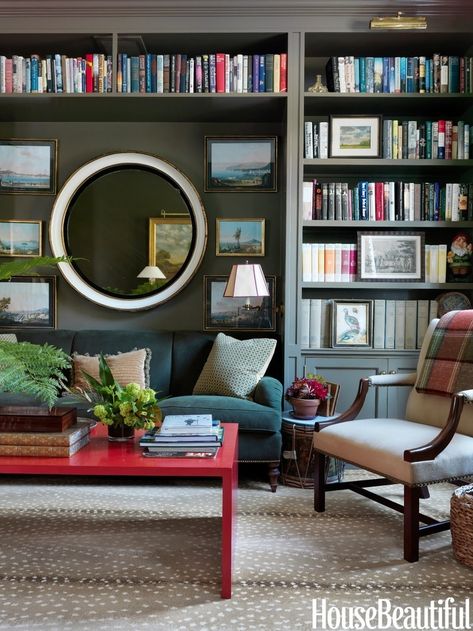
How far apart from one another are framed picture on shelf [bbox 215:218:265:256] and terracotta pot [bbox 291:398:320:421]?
1.22 m

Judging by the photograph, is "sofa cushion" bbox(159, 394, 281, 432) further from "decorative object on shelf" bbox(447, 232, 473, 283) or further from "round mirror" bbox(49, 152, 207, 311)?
"decorative object on shelf" bbox(447, 232, 473, 283)

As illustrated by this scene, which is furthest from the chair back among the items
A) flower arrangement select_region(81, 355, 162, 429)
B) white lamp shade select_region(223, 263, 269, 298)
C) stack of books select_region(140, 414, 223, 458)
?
flower arrangement select_region(81, 355, 162, 429)

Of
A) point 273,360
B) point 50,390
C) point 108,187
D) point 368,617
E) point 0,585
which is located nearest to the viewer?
point 50,390

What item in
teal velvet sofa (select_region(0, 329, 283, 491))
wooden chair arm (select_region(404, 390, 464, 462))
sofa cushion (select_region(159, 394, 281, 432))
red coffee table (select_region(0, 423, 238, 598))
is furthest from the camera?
teal velvet sofa (select_region(0, 329, 283, 491))

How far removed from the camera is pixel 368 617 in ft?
5.81

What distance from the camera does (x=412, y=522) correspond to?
84.4 inches

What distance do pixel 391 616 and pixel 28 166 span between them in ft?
11.6

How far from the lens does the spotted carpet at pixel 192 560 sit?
1.78 m

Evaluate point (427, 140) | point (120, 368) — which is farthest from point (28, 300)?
point (427, 140)

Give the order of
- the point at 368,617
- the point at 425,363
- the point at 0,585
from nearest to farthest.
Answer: the point at 368,617 < the point at 0,585 < the point at 425,363

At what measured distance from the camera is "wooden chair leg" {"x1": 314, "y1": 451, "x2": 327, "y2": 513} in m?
2.65

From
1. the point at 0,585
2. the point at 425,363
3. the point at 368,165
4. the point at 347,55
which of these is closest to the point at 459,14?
the point at 347,55

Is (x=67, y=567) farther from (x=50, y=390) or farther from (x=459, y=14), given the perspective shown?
(x=459, y=14)

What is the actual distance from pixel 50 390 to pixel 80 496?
148 cm
